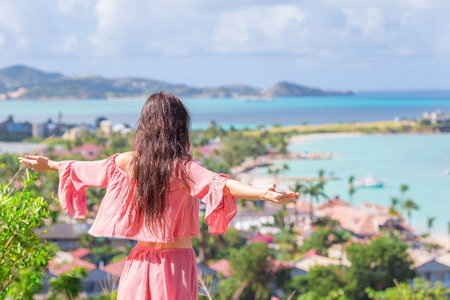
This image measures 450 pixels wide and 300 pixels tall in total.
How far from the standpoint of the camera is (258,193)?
1168mm

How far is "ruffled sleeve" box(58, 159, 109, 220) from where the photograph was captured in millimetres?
1375

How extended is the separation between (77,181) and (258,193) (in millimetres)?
525

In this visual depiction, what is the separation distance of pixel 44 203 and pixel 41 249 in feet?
0.60

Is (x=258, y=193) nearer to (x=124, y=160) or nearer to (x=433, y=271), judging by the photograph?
(x=124, y=160)

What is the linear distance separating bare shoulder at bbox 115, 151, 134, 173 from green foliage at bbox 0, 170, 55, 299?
11.9 inches

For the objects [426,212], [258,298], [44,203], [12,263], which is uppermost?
[44,203]

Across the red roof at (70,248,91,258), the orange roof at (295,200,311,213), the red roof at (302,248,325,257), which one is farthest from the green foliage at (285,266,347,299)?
the orange roof at (295,200,311,213)

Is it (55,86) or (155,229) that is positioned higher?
(55,86)

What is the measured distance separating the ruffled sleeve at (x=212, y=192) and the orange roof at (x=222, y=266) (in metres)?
13.7

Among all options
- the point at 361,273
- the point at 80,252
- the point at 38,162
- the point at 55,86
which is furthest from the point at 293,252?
the point at 55,86

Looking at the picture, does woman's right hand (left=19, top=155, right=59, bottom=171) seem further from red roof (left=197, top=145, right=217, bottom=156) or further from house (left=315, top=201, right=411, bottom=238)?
red roof (left=197, top=145, right=217, bottom=156)

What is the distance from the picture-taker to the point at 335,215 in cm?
2367

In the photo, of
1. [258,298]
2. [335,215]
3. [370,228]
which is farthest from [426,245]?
[258,298]

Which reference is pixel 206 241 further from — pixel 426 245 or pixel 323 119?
pixel 323 119
